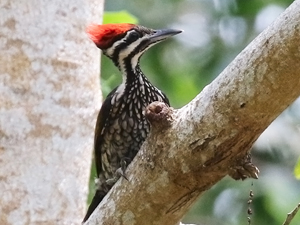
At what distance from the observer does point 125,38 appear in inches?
123

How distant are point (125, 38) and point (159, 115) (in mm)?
950

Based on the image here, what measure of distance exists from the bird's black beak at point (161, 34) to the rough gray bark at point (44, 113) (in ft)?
1.12

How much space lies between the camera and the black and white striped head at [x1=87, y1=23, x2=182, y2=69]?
3068mm

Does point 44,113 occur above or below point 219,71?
below

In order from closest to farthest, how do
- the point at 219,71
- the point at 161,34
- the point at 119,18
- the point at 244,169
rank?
→ the point at 244,169 < the point at 161,34 < the point at 119,18 < the point at 219,71

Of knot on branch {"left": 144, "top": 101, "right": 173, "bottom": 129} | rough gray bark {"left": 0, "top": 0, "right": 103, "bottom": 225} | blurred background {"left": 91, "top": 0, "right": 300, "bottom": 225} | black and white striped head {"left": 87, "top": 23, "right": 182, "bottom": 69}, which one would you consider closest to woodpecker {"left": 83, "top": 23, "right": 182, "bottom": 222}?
black and white striped head {"left": 87, "top": 23, "right": 182, "bottom": 69}

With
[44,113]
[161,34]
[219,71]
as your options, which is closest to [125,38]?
[161,34]

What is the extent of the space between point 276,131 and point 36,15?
2559mm

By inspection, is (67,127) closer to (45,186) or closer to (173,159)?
(45,186)

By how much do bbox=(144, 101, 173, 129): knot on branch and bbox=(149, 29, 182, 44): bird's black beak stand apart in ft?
2.72

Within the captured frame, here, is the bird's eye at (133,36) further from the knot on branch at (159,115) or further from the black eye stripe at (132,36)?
the knot on branch at (159,115)

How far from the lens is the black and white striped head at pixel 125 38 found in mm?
3068

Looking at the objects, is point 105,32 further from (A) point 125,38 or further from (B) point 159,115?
(B) point 159,115

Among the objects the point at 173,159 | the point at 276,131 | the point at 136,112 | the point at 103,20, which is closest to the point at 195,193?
the point at 173,159
